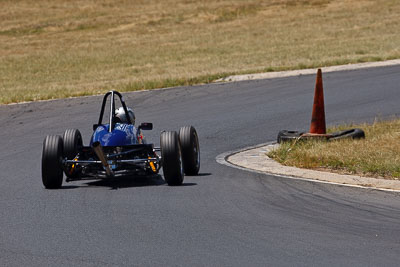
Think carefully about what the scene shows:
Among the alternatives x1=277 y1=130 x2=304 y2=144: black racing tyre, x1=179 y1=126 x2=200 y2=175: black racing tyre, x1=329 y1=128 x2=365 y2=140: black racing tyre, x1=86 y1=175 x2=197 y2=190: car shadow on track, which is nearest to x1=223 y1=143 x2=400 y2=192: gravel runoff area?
x1=277 y1=130 x2=304 y2=144: black racing tyre

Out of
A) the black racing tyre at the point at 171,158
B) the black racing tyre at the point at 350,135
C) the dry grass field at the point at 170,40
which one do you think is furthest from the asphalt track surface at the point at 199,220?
the dry grass field at the point at 170,40

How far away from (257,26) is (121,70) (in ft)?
56.8

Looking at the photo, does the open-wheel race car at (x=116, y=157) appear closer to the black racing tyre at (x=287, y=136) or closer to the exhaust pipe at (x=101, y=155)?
the exhaust pipe at (x=101, y=155)

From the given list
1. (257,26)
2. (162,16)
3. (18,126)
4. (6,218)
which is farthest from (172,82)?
(162,16)

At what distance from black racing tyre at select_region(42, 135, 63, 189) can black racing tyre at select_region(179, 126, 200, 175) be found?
1.57m

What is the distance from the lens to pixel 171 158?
34.5ft

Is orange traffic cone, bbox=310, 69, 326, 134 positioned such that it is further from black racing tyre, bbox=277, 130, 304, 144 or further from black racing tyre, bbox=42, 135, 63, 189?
black racing tyre, bbox=42, 135, 63, 189

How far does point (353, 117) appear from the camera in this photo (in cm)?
1738

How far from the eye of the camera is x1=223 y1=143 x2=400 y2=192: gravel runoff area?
10.3 metres

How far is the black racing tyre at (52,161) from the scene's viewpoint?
34.7 feet

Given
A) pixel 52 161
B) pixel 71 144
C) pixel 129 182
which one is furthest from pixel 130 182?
pixel 52 161

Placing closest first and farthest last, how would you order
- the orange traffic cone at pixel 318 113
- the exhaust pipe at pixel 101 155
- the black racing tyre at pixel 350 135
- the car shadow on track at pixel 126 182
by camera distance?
the exhaust pipe at pixel 101 155 → the car shadow on track at pixel 126 182 → the black racing tyre at pixel 350 135 → the orange traffic cone at pixel 318 113

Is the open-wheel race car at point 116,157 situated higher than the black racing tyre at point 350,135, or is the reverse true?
the open-wheel race car at point 116,157

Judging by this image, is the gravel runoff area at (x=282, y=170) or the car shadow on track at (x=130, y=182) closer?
the gravel runoff area at (x=282, y=170)
